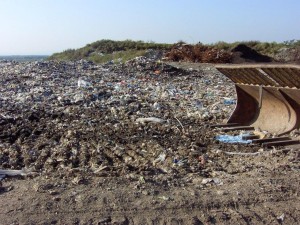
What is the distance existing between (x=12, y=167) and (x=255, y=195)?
8.58ft

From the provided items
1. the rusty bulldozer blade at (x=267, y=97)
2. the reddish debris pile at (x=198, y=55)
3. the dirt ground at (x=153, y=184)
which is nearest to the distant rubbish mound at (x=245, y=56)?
the reddish debris pile at (x=198, y=55)

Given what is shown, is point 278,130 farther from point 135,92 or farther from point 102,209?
point 135,92

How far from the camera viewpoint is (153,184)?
163 inches

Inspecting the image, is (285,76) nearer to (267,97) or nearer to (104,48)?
(267,97)

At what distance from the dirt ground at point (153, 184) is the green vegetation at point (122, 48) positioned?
1949cm

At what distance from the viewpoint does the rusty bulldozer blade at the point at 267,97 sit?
6184mm

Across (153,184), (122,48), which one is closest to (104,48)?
(122,48)

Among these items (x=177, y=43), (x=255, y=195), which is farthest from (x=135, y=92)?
(x=177, y=43)

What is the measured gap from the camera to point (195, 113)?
8.09 meters

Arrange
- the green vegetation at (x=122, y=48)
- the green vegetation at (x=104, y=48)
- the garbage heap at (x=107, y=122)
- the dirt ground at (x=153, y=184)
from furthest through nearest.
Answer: the green vegetation at (x=104, y=48) → the green vegetation at (x=122, y=48) → the garbage heap at (x=107, y=122) → the dirt ground at (x=153, y=184)

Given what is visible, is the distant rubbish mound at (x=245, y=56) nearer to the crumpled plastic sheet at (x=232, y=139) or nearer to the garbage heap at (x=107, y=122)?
the garbage heap at (x=107, y=122)

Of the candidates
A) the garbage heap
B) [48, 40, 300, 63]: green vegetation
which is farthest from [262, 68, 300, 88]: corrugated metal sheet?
[48, 40, 300, 63]: green vegetation

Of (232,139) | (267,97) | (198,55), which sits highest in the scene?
(198,55)

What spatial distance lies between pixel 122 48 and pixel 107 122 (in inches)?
1033
